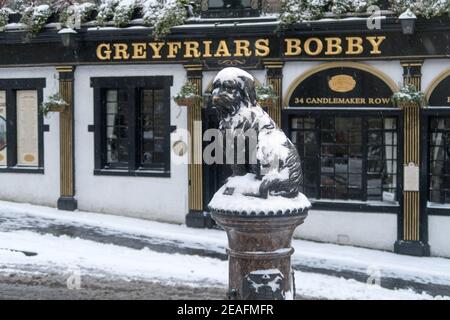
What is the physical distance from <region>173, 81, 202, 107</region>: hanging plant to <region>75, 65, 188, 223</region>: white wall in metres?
0.49

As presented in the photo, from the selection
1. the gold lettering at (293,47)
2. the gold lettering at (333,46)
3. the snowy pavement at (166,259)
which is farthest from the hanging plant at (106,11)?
the gold lettering at (333,46)

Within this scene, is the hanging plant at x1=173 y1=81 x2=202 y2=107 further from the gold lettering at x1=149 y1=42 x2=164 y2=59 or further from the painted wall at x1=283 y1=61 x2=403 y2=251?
the painted wall at x1=283 y1=61 x2=403 y2=251

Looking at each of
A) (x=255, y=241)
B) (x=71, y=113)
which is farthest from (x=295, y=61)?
(x=255, y=241)

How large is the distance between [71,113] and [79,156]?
94 centimetres

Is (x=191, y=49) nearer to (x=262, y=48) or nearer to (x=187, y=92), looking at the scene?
(x=187, y=92)

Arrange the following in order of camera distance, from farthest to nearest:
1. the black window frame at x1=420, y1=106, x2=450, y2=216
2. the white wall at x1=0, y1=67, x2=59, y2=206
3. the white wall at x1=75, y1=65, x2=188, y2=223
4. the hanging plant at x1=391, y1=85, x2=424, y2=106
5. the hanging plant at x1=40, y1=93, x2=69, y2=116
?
the white wall at x1=0, y1=67, x2=59, y2=206
the hanging plant at x1=40, y1=93, x2=69, y2=116
the white wall at x1=75, y1=65, x2=188, y2=223
the black window frame at x1=420, y1=106, x2=450, y2=216
the hanging plant at x1=391, y1=85, x2=424, y2=106

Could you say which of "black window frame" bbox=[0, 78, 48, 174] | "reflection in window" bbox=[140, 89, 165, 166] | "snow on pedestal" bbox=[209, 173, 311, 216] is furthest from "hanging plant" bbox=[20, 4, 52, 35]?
"snow on pedestal" bbox=[209, 173, 311, 216]

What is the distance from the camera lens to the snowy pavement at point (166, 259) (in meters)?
10.1

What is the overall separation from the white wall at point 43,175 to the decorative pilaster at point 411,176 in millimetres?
7339

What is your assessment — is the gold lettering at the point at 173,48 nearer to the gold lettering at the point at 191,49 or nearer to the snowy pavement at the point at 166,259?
the gold lettering at the point at 191,49

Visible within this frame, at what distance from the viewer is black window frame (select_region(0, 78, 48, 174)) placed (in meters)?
15.1

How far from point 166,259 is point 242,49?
15.1 feet

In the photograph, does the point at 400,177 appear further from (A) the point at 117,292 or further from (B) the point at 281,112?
(A) the point at 117,292

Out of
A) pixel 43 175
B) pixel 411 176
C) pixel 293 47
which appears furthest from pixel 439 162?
pixel 43 175
